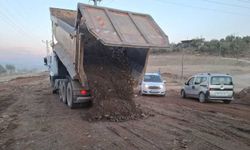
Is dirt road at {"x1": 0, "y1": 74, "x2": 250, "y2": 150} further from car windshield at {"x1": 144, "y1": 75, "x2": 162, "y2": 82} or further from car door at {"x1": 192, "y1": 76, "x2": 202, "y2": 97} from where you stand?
car windshield at {"x1": 144, "y1": 75, "x2": 162, "y2": 82}

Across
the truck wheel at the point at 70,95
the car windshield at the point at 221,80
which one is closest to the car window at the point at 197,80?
the car windshield at the point at 221,80

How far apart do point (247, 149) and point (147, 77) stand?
12.5 meters

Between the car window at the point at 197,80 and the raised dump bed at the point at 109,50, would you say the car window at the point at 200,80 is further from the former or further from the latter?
the raised dump bed at the point at 109,50

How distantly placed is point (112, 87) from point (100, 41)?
2.20 meters

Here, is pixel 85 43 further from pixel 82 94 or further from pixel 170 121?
pixel 170 121

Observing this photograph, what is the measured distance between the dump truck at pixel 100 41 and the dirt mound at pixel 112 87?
14cm

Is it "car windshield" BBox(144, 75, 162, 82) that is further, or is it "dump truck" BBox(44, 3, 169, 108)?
"car windshield" BBox(144, 75, 162, 82)

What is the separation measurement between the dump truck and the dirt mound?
5.4 inches

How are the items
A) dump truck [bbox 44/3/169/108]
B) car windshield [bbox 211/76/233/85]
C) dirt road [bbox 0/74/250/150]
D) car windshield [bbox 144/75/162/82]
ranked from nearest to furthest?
dirt road [bbox 0/74/250/150], dump truck [bbox 44/3/169/108], car windshield [bbox 211/76/233/85], car windshield [bbox 144/75/162/82]

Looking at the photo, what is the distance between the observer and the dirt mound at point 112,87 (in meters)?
8.76

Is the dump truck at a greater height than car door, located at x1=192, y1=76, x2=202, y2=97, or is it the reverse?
the dump truck

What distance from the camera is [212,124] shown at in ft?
27.4

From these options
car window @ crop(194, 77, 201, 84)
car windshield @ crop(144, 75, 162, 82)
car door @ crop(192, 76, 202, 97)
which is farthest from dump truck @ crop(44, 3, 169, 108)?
car windshield @ crop(144, 75, 162, 82)

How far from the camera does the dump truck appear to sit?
8453 mm
